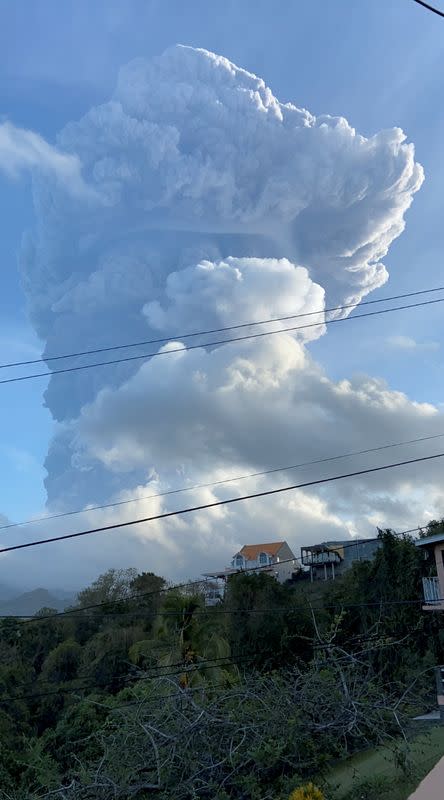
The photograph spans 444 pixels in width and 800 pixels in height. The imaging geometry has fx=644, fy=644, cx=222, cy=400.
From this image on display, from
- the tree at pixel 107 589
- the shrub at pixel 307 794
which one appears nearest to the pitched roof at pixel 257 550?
the tree at pixel 107 589

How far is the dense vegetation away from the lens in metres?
11.1

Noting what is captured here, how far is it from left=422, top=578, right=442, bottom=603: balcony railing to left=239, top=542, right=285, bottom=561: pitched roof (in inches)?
2004

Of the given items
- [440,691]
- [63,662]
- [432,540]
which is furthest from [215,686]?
[63,662]

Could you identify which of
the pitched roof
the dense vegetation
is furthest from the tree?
the pitched roof

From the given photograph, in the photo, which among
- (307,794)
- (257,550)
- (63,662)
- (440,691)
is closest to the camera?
(307,794)

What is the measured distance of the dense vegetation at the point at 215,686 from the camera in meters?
11.1

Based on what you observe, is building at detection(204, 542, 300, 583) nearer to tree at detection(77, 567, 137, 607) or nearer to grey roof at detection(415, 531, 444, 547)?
tree at detection(77, 567, 137, 607)

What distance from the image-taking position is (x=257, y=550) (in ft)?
250

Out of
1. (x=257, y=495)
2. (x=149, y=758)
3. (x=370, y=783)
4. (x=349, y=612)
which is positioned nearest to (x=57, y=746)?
(x=349, y=612)

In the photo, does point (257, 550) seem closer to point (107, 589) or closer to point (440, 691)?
point (107, 589)

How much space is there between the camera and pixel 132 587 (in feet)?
165

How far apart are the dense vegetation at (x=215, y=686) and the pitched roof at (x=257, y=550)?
80.5 feet

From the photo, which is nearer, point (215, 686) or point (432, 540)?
point (215, 686)

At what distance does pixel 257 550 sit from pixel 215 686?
62207mm
